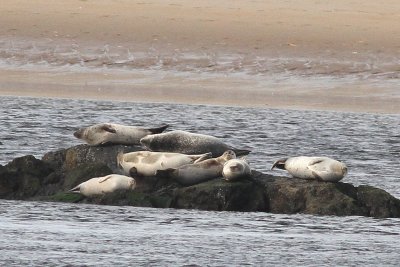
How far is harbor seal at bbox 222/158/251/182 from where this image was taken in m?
13.0

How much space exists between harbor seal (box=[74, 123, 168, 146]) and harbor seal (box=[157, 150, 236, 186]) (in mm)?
1094

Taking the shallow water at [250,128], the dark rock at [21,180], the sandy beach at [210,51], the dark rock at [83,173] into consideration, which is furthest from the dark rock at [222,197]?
the sandy beach at [210,51]

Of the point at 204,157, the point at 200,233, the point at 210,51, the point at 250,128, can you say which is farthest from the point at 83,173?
the point at 210,51

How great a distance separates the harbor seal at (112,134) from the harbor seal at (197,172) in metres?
1.09

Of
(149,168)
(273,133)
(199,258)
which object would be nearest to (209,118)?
(273,133)

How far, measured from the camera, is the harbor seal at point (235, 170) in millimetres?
13023

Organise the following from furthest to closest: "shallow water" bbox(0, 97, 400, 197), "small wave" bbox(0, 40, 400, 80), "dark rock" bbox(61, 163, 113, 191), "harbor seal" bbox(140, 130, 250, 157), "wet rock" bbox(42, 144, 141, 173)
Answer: "small wave" bbox(0, 40, 400, 80), "shallow water" bbox(0, 97, 400, 197), "wet rock" bbox(42, 144, 141, 173), "harbor seal" bbox(140, 130, 250, 157), "dark rock" bbox(61, 163, 113, 191)

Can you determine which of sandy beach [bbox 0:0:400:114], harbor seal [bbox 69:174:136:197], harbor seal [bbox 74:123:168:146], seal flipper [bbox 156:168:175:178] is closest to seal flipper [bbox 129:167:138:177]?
harbor seal [bbox 69:174:136:197]

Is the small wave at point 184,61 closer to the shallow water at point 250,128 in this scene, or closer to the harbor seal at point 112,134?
the shallow water at point 250,128

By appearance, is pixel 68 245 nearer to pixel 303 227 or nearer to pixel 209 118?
pixel 303 227

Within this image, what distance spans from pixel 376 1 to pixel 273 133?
50.2ft

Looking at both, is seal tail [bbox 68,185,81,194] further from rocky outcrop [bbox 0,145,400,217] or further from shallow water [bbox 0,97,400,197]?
shallow water [bbox 0,97,400,197]

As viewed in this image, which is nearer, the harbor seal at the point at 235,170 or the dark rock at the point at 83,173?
the harbor seal at the point at 235,170

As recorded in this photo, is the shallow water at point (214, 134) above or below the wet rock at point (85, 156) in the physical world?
below
